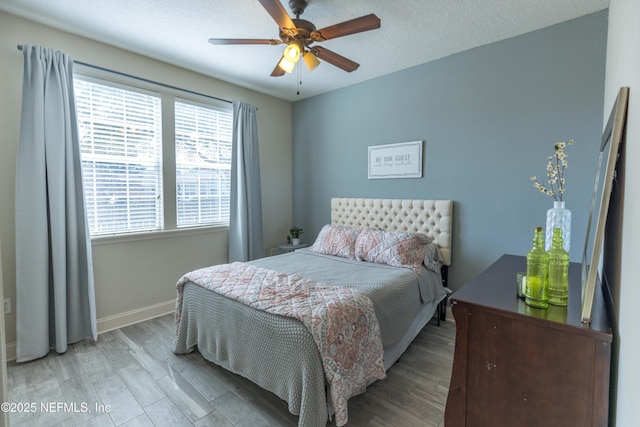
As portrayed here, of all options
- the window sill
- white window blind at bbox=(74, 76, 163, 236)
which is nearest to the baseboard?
the window sill

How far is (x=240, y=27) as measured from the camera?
8.11 ft

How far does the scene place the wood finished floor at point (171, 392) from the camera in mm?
1771

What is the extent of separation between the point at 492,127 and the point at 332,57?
5.36 ft

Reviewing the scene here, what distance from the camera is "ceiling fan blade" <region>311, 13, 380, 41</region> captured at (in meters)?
1.84

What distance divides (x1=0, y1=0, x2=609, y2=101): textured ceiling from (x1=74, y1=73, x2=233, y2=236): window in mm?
461

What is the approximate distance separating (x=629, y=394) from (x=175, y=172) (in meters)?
3.62

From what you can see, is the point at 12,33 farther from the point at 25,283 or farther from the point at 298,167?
the point at 298,167

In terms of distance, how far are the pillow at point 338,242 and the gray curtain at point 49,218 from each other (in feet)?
7.17

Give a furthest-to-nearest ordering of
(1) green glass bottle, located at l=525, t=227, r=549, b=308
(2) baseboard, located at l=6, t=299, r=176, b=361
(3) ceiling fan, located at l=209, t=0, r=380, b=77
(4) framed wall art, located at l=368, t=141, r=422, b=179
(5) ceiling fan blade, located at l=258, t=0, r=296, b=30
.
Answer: (4) framed wall art, located at l=368, t=141, r=422, b=179 → (2) baseboard, located at l=6, t=299, r=176, b=361 → (3) ceiling fan, located at l=209, t=0, r=380, b=77 → (5) ceiling fan blade, located at l=258, t=0, r=296, b=30 → (1) green glass bottle, located at l=525, t=227, r=549, b=308

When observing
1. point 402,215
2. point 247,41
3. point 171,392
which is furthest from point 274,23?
point 171,392

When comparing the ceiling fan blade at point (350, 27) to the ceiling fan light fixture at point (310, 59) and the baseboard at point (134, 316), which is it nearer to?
the ceiling fan light fixture at point (310, 59)

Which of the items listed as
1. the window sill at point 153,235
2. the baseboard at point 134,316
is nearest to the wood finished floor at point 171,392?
the baseboard at point 134,316

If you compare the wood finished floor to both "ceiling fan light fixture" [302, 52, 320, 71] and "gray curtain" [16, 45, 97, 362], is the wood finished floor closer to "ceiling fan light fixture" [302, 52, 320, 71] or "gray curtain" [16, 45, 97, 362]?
"gray curtain" [16, 45, 97, 362]

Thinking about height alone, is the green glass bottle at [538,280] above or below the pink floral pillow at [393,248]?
above
